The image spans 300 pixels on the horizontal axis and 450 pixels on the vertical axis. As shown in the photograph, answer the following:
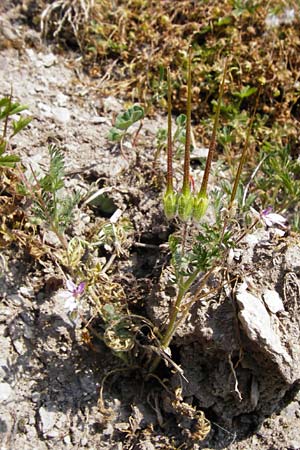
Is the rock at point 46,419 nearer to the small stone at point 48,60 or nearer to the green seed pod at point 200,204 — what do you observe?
the green seed pod at point 200,204

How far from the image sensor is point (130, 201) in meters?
2.95

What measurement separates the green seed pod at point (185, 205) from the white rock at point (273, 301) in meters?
0.75

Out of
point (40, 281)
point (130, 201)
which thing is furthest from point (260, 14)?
point (40, 281)

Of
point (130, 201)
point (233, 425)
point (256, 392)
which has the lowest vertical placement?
point (233, 425)

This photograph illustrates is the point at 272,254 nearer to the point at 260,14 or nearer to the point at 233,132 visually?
the point at 233,132

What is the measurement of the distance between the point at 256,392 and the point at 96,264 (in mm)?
878

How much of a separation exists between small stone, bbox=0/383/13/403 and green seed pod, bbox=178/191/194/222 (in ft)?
3.59

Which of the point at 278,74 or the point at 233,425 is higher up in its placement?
the point at 278,74

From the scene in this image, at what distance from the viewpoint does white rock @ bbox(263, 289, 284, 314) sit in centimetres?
249

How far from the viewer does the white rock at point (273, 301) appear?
249 cm

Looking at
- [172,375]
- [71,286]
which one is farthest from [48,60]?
[172,375]

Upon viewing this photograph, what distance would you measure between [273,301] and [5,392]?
1.17 metres

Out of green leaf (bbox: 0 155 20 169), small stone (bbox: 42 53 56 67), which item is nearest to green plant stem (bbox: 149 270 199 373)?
green leaf (bbox: 0 155 20 169)

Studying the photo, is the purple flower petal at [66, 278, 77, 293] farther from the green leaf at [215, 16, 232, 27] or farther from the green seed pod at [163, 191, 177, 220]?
the green leaf at [215, 16, 232, 27]
